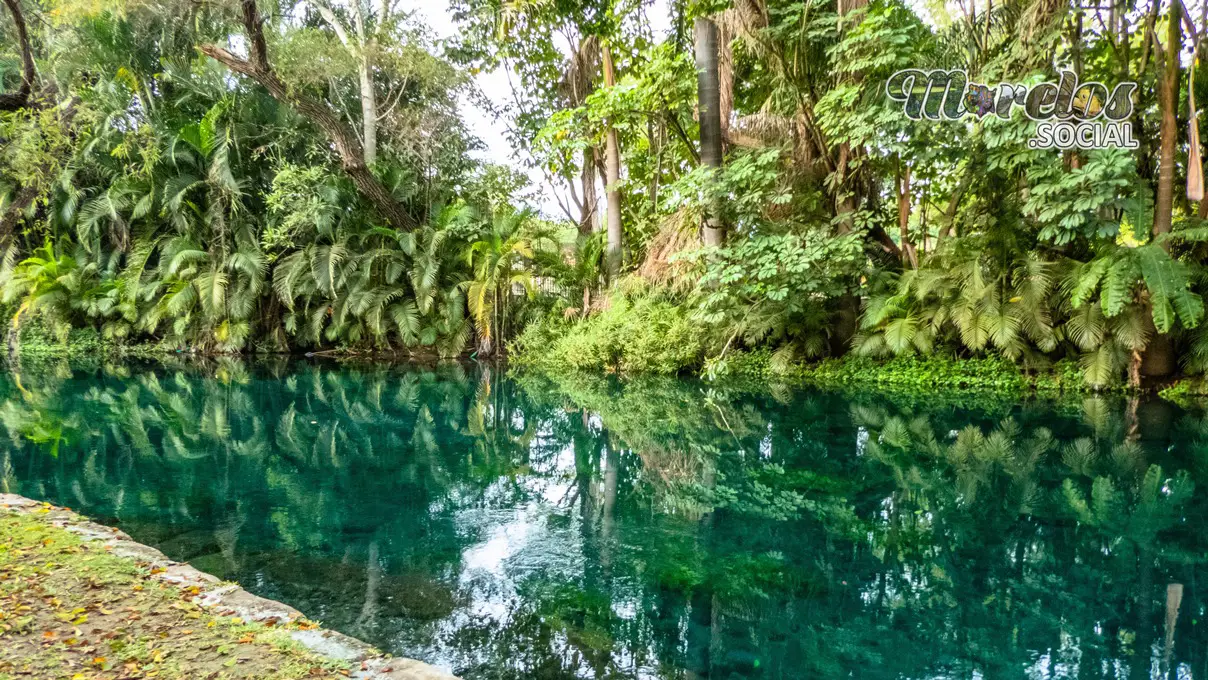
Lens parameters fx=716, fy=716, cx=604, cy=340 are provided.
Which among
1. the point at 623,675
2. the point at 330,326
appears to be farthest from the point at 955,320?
the point at 330,326

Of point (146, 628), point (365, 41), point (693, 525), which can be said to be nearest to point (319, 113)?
point (365, 41)

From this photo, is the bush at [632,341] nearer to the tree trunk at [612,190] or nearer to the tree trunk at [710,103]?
A: the tree trunk at [612,190]

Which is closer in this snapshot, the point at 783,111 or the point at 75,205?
the point at 783,111

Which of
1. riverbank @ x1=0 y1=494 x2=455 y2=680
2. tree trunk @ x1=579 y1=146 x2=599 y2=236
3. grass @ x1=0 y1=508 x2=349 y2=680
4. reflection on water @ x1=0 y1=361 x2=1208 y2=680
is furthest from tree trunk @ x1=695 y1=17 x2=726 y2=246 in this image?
grass @ x1=0 y1=508 x2=349 y2=680

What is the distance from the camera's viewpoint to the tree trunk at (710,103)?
A: 10.9 metres

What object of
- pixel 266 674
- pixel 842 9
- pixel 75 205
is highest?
pixel 842 9

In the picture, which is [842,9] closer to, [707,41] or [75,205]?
[707,41]

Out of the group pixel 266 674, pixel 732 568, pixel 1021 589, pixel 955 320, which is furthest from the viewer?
pixel 955 320

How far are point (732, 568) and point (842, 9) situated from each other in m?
8.94

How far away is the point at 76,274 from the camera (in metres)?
16.7

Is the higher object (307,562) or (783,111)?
(783,111)
